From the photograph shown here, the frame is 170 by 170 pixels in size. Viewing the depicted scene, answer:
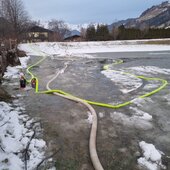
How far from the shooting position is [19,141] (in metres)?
3.44

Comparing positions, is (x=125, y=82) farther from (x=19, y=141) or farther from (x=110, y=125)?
(x=19, y=141)

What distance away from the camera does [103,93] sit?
6.28 metres

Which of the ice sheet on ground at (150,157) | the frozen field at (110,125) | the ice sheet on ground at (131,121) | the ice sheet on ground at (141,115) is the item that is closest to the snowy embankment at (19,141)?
the frozen field at (110,125)

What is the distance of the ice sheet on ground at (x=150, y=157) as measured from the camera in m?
2.84

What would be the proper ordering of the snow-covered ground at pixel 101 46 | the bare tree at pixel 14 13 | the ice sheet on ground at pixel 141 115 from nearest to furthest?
1. the ice sheet on ground at pixel 141 115
2. the snow-covered ground at pixel 101 46
3. the bare tree at pixel 14 13

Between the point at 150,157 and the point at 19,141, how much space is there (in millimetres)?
2118

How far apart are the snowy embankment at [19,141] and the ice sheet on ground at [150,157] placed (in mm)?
1479

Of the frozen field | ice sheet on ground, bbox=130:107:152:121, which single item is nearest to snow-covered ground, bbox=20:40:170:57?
the frozen field

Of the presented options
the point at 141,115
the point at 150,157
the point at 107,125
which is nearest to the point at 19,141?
the point at 107,125

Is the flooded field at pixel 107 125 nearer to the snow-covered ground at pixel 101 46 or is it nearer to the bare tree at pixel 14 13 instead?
the snow-covered ground at pixel 101 46

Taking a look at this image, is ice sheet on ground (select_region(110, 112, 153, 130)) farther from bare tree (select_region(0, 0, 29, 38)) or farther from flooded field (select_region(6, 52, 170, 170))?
bare tree (select_region(0, 0, 29, 38))

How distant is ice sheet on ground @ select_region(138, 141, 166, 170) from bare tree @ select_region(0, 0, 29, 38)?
33.3m

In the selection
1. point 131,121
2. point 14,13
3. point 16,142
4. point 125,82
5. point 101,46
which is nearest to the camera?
point 16,142

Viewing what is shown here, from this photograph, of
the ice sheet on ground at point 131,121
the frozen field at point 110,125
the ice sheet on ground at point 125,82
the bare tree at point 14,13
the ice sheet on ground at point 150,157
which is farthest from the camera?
the bare tree at point 14,13
